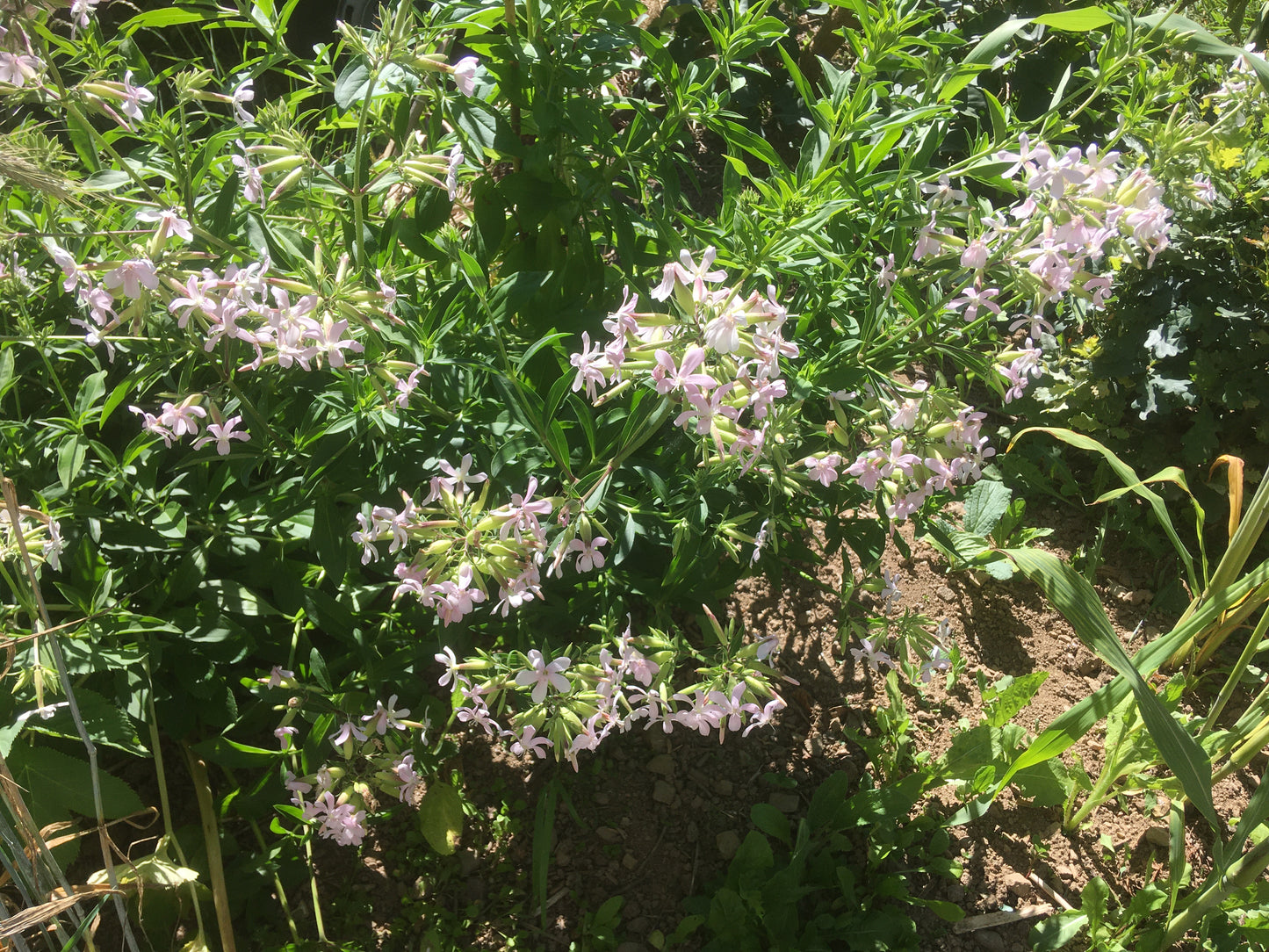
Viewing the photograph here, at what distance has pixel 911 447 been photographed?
1.64 m

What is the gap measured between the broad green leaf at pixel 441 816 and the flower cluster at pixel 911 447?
1273mm

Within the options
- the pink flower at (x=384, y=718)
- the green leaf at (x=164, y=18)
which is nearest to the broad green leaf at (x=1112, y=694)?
the pink flower at (x=384, y=718)

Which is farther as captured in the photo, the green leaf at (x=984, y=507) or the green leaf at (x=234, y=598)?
the green leaf at (x=984, y=507)

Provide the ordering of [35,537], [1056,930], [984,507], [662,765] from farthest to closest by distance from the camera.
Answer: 1. [984,507]
2. [662,765]
3. [1056,930]
4. [35,537]

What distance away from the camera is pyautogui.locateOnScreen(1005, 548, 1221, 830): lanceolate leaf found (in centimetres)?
175

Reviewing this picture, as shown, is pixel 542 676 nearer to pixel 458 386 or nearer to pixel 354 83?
pixel 458 386

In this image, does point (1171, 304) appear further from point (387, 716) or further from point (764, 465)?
point (387, 716)

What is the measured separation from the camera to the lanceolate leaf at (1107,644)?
175 cm

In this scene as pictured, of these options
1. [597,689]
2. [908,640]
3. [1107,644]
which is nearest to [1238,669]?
[908,640]

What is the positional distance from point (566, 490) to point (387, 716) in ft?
2.16

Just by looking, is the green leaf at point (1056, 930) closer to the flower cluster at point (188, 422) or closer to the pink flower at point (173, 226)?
the flower cluster at point (188, 422)

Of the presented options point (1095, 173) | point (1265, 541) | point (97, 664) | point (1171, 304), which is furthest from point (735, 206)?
point (1265, 541)

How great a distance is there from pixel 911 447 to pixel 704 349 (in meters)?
0.50

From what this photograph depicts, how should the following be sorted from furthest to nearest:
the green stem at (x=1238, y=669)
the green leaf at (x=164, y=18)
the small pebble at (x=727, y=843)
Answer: the small pebble at (x=727, y=843)
the green stem at (x=1238, y=669)
the green leaf at (x=164, y=18)
